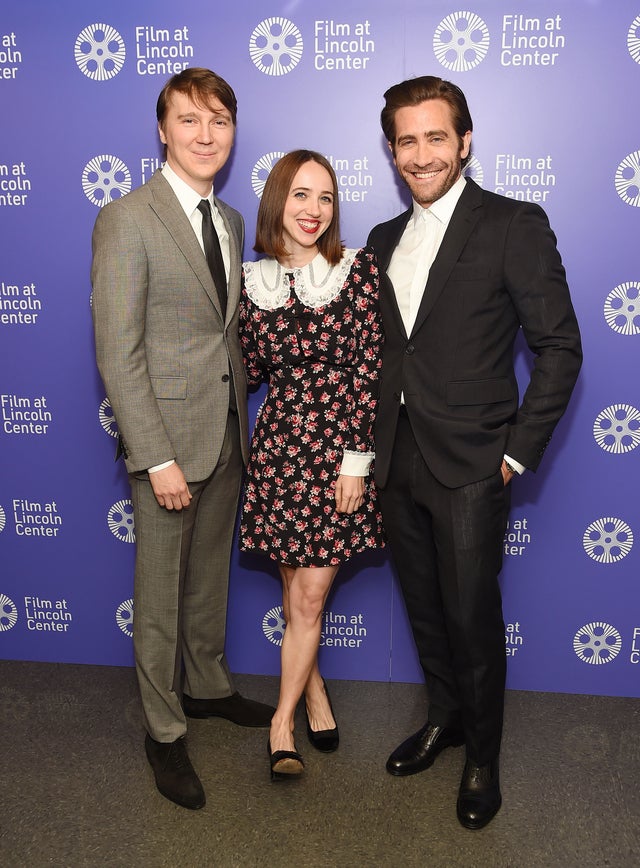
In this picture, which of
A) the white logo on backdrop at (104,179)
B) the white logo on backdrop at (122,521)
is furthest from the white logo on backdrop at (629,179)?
the white logo on backdrop at (122,521)

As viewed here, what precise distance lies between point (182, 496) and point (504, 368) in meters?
1.00

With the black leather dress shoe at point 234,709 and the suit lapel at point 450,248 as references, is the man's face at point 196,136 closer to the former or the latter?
the suit lapel at point 450,248

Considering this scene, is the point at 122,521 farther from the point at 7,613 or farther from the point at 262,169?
the point at 262,169

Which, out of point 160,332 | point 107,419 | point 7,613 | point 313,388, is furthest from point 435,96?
point 7,613

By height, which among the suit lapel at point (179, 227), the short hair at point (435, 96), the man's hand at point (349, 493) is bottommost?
the man's hand at point (349, 493)

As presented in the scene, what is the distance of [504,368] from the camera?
7.09ft

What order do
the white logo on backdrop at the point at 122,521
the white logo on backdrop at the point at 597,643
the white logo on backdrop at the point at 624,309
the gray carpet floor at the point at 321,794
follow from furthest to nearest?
the white logo on backdrop at the point at 122,521 → the white logo on backdrop at the point at 597,643 → the white logo on backdrop at the point at 624,309 → the gray carpet floor at the point at 321,794

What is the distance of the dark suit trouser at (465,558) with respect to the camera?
214 cm

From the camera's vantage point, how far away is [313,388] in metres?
2.23

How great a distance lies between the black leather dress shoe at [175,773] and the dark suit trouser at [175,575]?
1.4 inches

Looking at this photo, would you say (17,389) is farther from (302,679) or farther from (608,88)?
(608,88)

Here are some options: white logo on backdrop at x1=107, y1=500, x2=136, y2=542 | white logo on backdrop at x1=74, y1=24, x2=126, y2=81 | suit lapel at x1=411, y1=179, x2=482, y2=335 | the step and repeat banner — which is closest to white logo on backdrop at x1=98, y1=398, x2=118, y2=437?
the step and repeat banner

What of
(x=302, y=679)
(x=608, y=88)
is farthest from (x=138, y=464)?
(x=608, y=88)

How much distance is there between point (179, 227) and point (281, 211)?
294 mm
